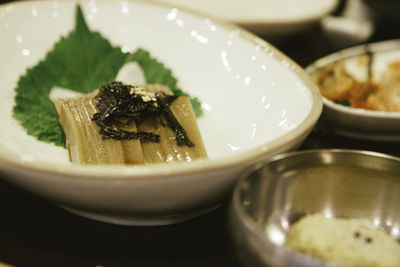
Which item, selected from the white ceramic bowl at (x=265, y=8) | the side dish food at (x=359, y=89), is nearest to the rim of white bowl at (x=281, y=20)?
the white ceramic bowl at (x=265, y=8)

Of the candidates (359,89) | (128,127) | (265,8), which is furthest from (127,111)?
(265,8)

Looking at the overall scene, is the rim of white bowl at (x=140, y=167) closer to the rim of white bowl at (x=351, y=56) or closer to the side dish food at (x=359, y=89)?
the rim of white bowl at (x=351, y=56)

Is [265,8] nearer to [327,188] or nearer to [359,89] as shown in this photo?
[359,89]

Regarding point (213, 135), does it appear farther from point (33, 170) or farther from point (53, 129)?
point (33, 170)

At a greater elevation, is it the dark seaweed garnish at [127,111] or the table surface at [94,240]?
the dark seaweed garnish at [127,111]

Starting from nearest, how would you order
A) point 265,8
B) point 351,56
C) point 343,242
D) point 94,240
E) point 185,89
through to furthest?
point 343,242 → point 94,240 → point 185,89 → point 351,56 → point 265,8

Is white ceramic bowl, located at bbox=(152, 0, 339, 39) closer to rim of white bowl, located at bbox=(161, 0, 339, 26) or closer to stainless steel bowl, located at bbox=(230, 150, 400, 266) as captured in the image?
rim of white bowl, located at bbox=(161, 0, 339, 26)
